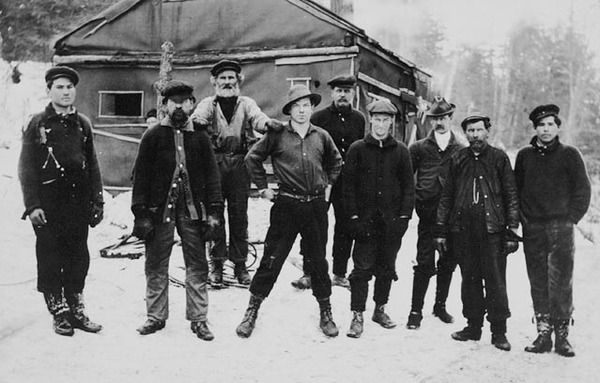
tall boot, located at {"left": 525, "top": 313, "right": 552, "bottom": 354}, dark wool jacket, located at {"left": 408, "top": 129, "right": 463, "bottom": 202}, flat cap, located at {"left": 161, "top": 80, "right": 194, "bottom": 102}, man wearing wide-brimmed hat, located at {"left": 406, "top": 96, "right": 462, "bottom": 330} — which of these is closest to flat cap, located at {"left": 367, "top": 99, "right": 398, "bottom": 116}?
dark wool jacket, located at {"left": 408, "top": 129, "right": 463, "bottom": 202}

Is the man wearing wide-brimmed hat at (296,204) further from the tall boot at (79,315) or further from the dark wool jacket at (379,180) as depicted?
the tall boot at (79,315)

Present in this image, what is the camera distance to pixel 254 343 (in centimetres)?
481

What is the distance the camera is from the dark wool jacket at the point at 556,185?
4910mm

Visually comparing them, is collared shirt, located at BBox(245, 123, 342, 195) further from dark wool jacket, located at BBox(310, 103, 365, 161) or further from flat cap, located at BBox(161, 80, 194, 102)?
dark wool jacket, located at BBox(310, 103, 365, 161)

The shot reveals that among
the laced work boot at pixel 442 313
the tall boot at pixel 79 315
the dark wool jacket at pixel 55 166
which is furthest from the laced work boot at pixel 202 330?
the laced work boot at pixel 442 313

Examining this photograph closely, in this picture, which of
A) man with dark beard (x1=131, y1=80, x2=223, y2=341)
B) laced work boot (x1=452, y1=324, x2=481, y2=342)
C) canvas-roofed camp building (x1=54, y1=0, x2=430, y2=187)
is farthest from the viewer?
canvas-roofed camp building (x1=54, y1=0, x2=430, y2=187)

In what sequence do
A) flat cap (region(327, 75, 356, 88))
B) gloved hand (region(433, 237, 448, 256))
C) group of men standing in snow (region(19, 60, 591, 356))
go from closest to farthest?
group of men standing in snow (region(19, 60, 591, 356)) < gloved hand (region(433, 237, 448, 256)) < flat cap (region(327, 75, 356, 88))

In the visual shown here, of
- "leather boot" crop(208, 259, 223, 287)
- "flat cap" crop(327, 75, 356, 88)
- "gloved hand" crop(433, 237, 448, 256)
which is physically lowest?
"leather boot" crop(208, 259, 223, 287)

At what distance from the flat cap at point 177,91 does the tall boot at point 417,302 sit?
9.24ft

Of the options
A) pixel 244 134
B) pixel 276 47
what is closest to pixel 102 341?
pixel 244 134

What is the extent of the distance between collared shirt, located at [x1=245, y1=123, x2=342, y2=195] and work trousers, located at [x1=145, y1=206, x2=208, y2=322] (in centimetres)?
77

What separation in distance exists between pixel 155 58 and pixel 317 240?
7.10 m

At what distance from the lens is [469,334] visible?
510cm

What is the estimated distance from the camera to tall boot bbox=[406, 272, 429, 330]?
5.37 m
